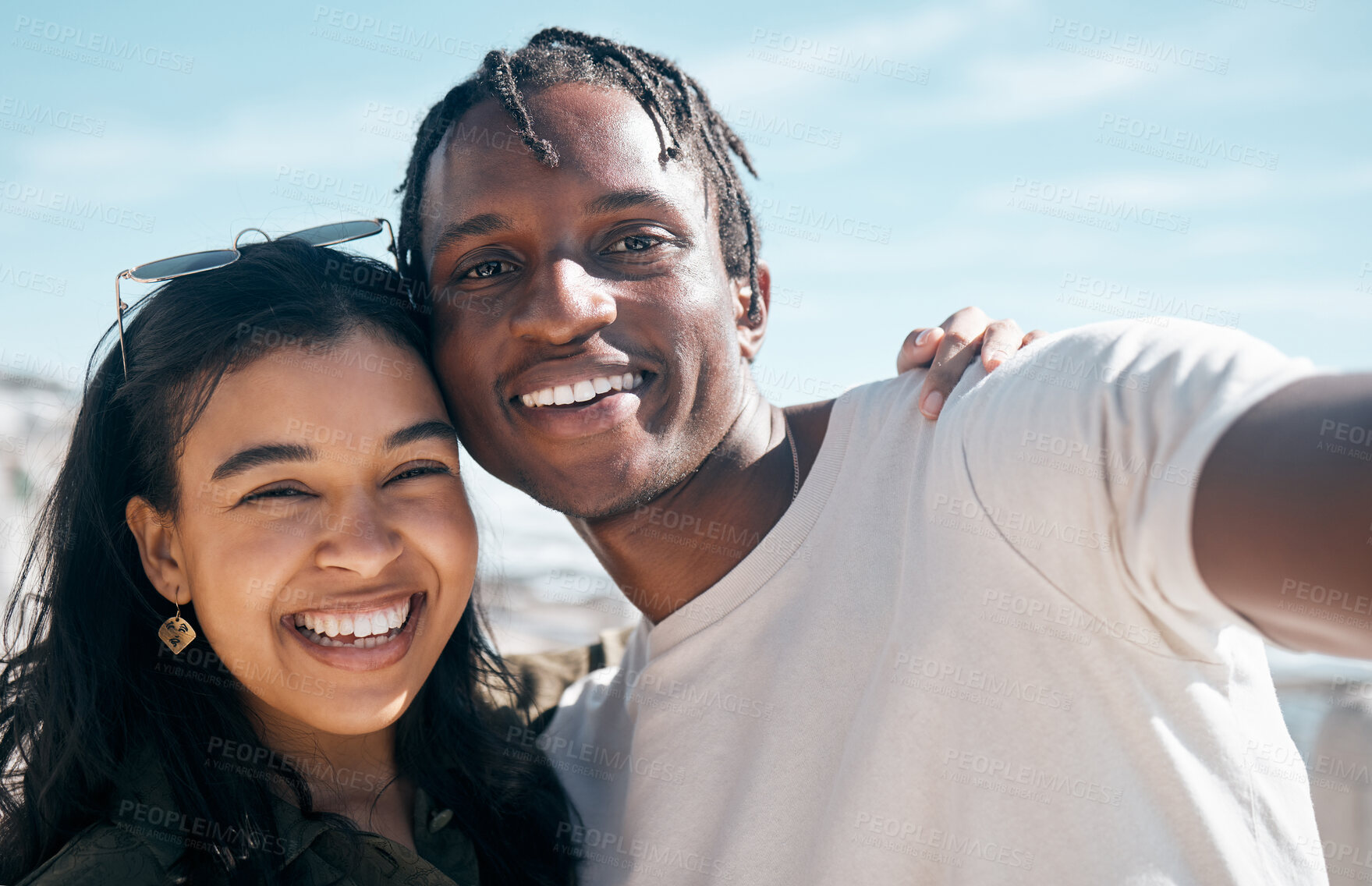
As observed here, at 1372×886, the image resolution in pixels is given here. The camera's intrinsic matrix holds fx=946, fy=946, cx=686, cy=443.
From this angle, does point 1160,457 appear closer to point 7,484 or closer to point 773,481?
point 773,481

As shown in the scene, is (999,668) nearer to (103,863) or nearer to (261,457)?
(261,457)

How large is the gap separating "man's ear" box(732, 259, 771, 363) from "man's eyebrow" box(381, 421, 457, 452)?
97cm

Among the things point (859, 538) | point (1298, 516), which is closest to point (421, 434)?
point (859, 538)

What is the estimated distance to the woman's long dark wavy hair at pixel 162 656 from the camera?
2182 millimetres

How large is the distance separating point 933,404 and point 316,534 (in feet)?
4.78

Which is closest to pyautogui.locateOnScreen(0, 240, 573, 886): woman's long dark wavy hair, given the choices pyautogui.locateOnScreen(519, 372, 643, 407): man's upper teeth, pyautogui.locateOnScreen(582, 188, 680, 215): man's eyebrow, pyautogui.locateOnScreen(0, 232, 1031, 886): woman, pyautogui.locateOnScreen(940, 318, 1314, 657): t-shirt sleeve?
pyautogui.locateOnScreen(0, 232, 1031, 886): woman

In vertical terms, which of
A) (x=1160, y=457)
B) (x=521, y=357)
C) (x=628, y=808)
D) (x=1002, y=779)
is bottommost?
(x=628, y=808)

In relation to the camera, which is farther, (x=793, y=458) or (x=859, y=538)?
(x=793, y=458)

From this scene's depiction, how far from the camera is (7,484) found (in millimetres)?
17812

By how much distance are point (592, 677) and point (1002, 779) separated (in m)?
1.57

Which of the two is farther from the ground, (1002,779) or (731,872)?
(1002,779)

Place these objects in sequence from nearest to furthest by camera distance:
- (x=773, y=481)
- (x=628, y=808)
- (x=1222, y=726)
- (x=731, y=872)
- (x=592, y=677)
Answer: (x=1222, y=726) < (x=731, y=872) < (x=628, y=808) < (x=773, y=481) < (x=592, y=677)

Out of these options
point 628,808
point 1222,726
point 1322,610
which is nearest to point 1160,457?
point 1322,610

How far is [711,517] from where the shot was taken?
2.61 meters
